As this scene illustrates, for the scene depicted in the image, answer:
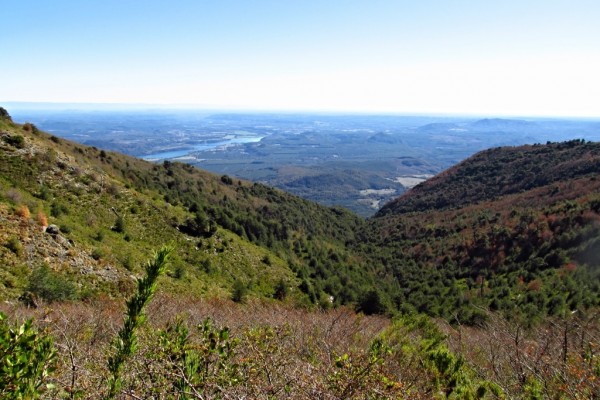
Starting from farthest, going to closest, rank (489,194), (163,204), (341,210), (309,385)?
(341,210), (489,194), (163,204), (309,385)

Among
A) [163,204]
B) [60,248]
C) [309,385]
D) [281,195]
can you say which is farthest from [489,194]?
[309,385]

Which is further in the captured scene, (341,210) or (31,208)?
(341,210)

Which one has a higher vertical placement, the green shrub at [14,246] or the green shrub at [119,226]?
the green shrub at [14,246]

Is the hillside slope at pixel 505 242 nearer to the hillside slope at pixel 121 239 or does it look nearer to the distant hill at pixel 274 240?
the distant hill at pixel 274 240

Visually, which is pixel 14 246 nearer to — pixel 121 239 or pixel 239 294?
pixel 121 239

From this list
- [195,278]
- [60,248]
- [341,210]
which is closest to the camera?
[60,248]

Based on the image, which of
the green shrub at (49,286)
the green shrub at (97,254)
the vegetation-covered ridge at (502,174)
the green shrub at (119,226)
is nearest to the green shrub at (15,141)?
the green shrub at (119,226)

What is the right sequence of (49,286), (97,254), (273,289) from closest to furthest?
1. (49,286)
2. (97,254)
3. (273,289)

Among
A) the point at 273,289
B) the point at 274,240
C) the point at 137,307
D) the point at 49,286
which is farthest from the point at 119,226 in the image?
the point at 137,307

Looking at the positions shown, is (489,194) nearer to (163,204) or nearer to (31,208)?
(163,204)
